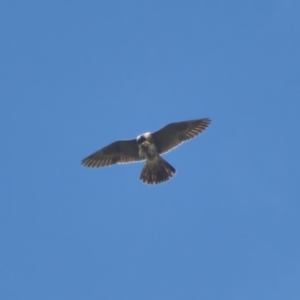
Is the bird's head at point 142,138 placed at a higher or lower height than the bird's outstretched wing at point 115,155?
lower

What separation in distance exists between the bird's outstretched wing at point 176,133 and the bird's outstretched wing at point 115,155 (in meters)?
0.67

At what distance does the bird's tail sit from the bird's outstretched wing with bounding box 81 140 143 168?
1.66 ft

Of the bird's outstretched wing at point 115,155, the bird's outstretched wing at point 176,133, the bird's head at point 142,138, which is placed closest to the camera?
the bird's head at point 142,138

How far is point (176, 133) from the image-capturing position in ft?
84.3

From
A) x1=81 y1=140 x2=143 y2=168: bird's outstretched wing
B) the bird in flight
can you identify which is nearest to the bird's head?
the bird in flight

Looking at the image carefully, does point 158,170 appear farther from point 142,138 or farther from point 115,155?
point 115,155

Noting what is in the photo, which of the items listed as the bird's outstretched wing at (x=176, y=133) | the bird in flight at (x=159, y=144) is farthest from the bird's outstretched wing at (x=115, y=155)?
the bird's outstretched wing at (x=176, y=133)

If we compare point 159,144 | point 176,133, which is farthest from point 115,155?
point 176,133

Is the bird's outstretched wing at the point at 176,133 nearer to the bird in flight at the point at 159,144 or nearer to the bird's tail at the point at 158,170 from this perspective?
the bird in flight at the point at 159,144

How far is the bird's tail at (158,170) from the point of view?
83.7 ft

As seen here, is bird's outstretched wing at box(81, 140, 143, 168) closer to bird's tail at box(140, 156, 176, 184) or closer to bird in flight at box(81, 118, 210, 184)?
bird in flight at box(81, 118, 210, 184)

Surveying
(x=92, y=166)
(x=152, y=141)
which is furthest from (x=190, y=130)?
(x=92, y=166)

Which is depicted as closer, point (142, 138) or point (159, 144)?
point (142, 138)

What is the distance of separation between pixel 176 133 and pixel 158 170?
1003 mm
